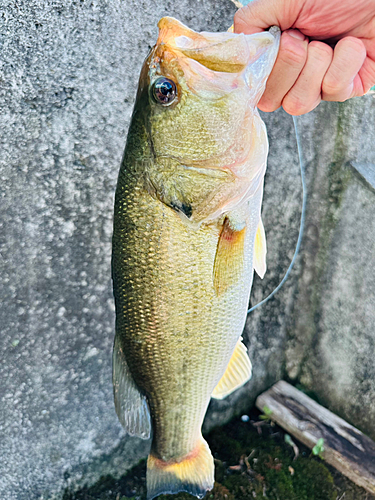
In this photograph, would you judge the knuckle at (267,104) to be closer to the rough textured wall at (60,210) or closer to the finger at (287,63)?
the finger at (287,63)

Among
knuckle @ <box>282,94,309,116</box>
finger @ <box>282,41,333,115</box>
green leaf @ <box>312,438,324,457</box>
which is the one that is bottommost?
green leaf @ <box>312,438,324,457</box>

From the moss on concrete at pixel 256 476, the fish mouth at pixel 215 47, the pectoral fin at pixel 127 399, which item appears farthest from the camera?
the moss on concrete at pixel 256 476

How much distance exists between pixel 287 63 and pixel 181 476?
1285 mm

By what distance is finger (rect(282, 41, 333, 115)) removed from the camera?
1054 millimetres

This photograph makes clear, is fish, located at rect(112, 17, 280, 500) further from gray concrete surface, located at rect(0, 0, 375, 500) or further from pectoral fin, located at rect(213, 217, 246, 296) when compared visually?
gray concrete surface, located at rect(0, 0, 375, 500)

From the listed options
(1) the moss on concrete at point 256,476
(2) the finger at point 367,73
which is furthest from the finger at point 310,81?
(1) the moss on concrete at point 256,476

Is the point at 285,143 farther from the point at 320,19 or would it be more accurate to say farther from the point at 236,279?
the point at 236,279

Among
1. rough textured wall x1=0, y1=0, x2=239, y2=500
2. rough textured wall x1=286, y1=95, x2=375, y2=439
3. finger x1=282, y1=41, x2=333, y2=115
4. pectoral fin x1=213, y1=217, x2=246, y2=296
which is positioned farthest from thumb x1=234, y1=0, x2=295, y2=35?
rough textured wall x1=286, y1=95, x2=375, y2=439

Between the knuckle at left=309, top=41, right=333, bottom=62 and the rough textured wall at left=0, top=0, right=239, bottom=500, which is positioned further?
the rough textured wall at left=0, top=0, right=239, bottom=500

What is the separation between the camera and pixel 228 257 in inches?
42.3

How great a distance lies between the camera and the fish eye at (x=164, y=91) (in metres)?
0.93

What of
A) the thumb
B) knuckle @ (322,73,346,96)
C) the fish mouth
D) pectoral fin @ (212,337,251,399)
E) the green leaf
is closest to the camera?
the fish mouth

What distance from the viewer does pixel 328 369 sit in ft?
8.73

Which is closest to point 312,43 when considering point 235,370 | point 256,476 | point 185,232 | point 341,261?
point 185,232
